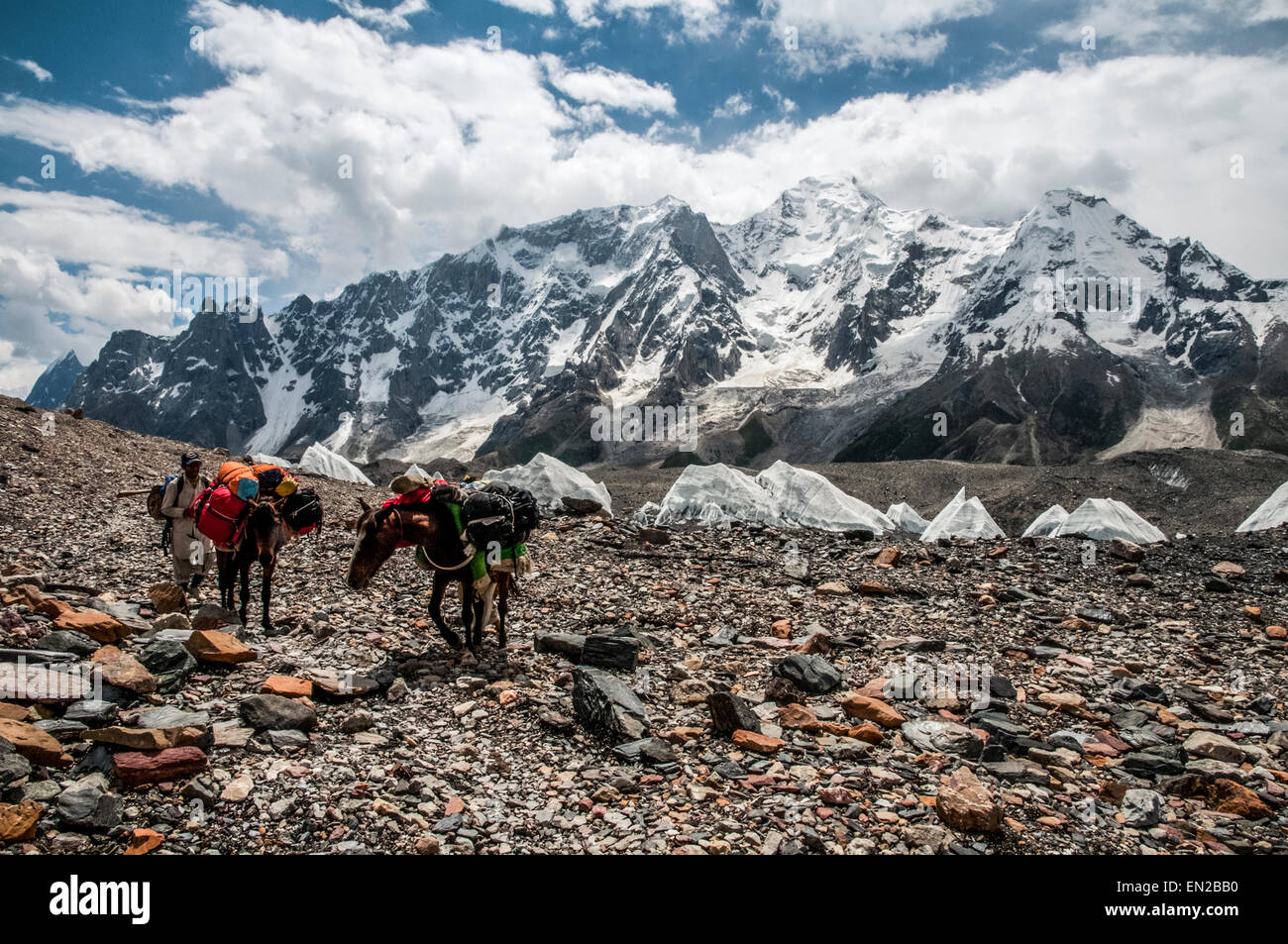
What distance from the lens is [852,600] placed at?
14992 mm

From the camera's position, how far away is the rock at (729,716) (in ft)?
24.8

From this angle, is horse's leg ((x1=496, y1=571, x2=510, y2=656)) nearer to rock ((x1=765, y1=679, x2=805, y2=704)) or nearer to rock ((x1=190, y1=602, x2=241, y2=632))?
rock ((x1=190, y1=602, x2=241, y2=632))

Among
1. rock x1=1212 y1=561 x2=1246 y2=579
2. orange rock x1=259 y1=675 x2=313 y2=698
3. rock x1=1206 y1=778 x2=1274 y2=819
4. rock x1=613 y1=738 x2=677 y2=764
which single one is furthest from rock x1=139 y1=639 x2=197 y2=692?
rock x1=1212 y1=561 x2=1246 y2=579

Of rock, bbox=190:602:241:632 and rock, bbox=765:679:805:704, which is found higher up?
rock, bbox=190:602:241:632

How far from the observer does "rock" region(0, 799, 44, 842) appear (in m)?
4.61

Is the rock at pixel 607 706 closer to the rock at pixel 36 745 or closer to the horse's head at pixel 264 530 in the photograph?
the rock at pixel 36 745

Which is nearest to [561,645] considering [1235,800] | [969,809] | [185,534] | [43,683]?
[43,683]

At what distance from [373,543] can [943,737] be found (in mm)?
7605

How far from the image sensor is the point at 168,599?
34.5 ft

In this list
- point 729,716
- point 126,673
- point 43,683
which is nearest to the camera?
point 43,683

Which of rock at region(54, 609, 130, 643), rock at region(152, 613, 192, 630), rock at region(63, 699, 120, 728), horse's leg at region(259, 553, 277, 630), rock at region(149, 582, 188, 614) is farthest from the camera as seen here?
rock at region(149, 582, 188, 614)

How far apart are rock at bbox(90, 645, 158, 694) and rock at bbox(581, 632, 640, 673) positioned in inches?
201

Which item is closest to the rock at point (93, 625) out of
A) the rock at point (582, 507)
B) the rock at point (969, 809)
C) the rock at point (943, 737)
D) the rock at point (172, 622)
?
the rock at point (172, 622)

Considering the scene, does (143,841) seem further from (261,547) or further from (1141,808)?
(1141,808)
